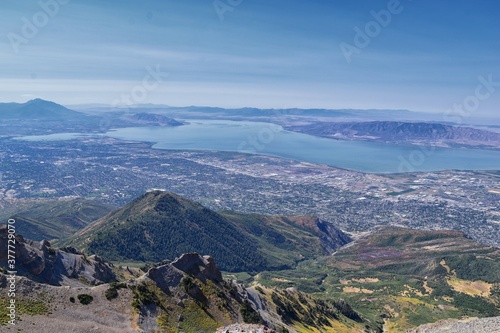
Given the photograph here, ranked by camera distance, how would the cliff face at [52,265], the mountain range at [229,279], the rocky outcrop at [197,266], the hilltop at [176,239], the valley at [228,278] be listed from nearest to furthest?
the mountain range at [229,279] < the valley at [228,278] < the cliff face at [52,265] < the rocky outcrop at [197,266] < the hilltop at [176,239]

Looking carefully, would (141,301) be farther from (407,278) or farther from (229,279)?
(407,278)

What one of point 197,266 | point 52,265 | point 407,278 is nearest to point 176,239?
point 407,278

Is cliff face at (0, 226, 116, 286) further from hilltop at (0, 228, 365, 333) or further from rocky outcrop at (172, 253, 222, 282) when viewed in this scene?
rocky outcrop at (172, 253, 222, 282)

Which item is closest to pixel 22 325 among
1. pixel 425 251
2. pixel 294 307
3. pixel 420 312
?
pixel 294 307

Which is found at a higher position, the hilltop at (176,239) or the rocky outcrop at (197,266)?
the rocky outcrop at (197,266)

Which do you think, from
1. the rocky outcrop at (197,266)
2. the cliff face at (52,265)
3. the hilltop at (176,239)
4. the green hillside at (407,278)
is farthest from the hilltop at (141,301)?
the hilltop at (176,239)

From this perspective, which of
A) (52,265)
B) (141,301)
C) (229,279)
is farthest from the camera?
(229,279)

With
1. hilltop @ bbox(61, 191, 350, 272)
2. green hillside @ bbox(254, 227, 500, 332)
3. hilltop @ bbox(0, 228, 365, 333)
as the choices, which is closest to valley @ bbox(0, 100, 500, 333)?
hilltop @ bbox(0, 228, 365, 333)

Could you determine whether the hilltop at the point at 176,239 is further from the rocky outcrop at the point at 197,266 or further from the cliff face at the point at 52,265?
the rocky outcrop at the point at 197,266

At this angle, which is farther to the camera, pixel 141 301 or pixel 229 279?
pixel 229 279
